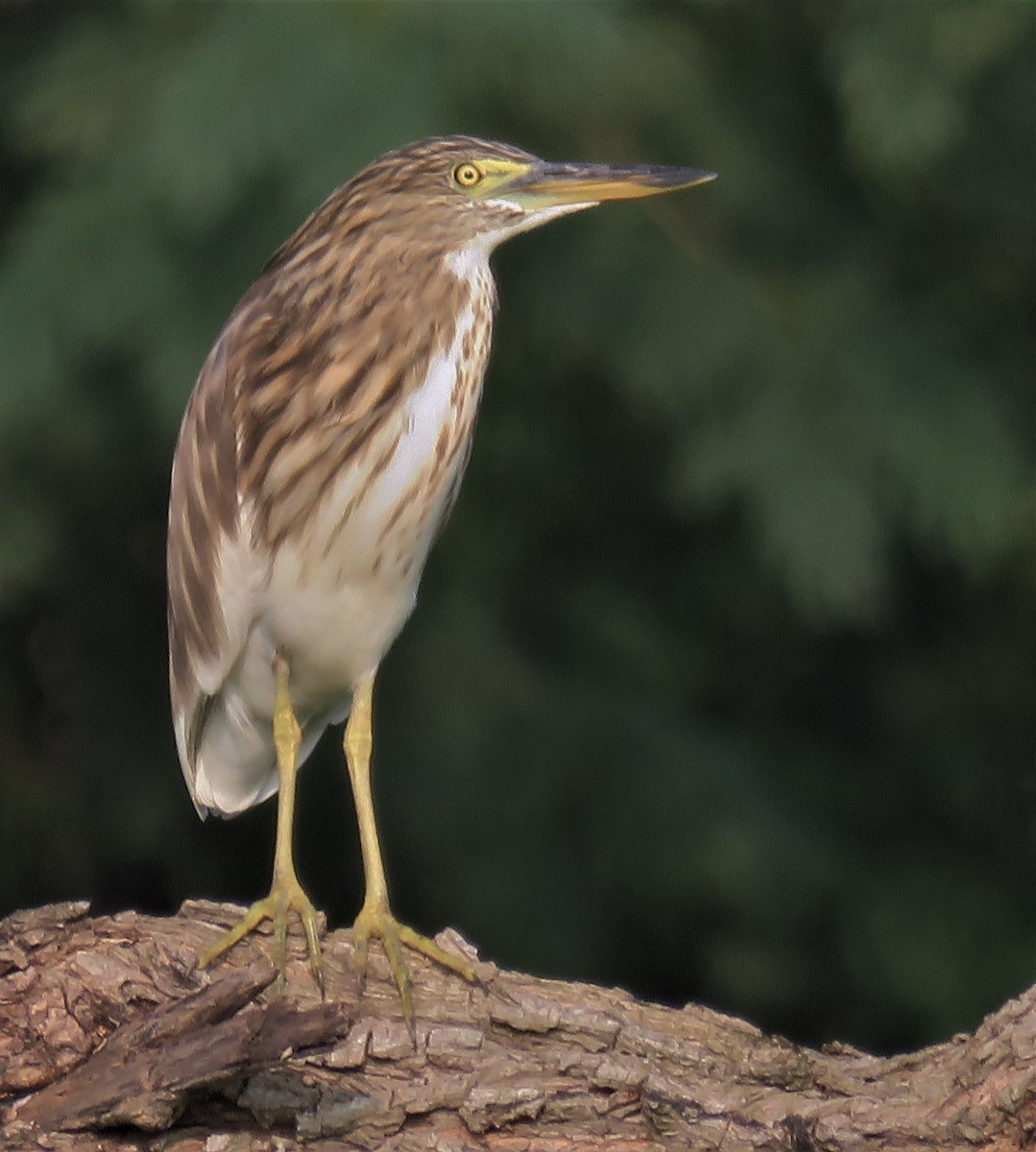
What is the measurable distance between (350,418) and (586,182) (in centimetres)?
52

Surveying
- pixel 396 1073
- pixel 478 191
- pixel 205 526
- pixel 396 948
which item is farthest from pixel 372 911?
pixel 478 191

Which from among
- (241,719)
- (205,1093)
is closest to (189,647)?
(241,719)

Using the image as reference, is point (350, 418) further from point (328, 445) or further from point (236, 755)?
point (236, 755)

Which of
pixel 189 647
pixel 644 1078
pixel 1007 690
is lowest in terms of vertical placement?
pixel 644 1078

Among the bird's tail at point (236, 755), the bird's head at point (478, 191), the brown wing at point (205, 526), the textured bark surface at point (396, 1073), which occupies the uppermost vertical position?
the bird's head at point (478, 191)

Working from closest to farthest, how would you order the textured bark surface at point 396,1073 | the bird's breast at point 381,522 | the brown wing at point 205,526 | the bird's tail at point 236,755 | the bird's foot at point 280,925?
the textured bark surface at point 396,1073 < the bird's foot at point 280,925 < the bird's breast at point 381,522 < the brown wing at point 205,526 < the bird's tail at point 236,755

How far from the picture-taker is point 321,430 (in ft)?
10.1

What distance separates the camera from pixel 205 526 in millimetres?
3266

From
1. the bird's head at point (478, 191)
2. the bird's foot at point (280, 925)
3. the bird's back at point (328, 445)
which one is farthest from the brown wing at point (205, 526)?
the bird's foot at point (280, 925)

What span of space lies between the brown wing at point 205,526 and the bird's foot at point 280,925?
461 millimetres

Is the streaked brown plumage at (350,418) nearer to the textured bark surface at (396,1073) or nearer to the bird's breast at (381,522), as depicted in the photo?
the bird's breast at (381,522)

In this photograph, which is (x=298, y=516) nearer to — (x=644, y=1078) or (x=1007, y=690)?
(x=644, y=1078)

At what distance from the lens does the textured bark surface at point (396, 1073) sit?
95.7 inches

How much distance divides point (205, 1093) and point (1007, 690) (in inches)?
126
